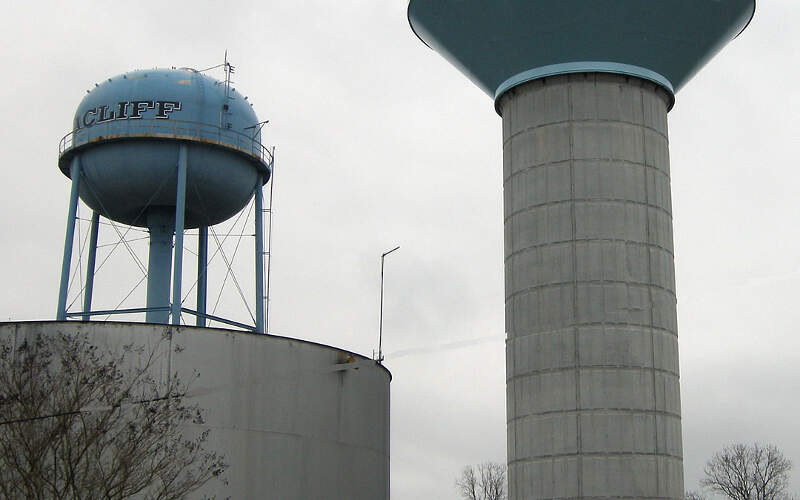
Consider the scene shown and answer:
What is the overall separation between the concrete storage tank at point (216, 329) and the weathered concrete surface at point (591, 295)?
4.74 meters

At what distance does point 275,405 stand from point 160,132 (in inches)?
523

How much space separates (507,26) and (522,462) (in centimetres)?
1250

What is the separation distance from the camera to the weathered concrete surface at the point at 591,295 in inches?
1270

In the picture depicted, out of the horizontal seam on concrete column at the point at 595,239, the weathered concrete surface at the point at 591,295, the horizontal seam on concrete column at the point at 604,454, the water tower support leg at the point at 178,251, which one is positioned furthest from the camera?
the water tower support leg at the point at 178,251

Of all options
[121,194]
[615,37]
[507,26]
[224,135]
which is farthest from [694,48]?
[121,194]

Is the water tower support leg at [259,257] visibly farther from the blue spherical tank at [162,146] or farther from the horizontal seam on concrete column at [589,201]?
the horizontal seam on concrete column at [589,201]

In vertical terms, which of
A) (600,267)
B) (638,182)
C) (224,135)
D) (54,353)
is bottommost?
(54,353)

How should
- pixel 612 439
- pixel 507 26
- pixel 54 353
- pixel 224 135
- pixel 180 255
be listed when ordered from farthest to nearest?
pixel 224 135 < pixel 180 255 < pixel 507 26 < pixel 612 439 < pixel 54 353

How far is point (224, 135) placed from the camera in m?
40.8

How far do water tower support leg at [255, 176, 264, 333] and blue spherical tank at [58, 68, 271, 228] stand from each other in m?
0.36

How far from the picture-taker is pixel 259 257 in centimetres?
4178

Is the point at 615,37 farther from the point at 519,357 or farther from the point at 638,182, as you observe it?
the point at 519,357

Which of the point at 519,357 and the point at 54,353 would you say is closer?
the point at 54,353

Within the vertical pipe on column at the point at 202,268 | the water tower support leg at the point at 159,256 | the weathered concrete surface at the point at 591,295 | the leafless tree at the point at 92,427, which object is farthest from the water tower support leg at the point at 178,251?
the weathered concrete surface at the point at 591,295
